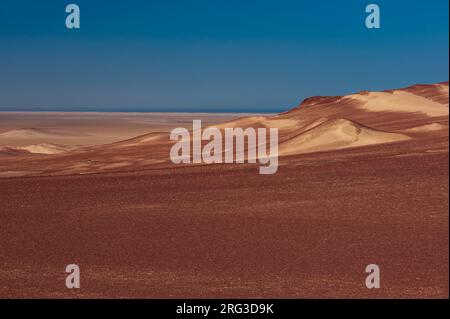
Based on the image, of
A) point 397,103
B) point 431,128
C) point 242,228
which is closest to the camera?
point 242,228

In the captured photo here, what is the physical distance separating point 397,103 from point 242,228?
17.3m

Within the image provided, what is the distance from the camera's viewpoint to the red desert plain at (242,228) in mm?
6430

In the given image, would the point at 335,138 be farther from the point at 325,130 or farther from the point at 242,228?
the point at 242,228

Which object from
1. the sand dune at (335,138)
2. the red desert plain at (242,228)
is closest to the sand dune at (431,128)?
the sand dune at (335,138)

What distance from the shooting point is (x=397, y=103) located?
79.2 feet

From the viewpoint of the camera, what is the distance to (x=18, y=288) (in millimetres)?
6707

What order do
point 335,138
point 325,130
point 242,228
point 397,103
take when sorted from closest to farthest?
point 242,228 → point 335,138 → point 325,130 → point 397,103

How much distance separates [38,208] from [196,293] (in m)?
4.58

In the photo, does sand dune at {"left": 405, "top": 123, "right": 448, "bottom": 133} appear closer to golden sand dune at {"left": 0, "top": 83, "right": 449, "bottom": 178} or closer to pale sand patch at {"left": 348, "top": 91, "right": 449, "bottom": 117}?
golden sand dune at {"left": 0, "top": 83, "right": 449, "bottom": 178}

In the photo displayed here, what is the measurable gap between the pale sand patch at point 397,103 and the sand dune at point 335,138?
5537mm

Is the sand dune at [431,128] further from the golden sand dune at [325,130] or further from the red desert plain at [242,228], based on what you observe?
the red desert plain at [242,228]

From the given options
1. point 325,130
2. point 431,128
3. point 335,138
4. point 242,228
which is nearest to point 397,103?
point 325,130

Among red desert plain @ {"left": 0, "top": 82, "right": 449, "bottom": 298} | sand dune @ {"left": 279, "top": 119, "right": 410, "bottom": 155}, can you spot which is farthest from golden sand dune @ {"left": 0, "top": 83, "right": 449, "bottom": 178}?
red desert plain @ {"left": 0, "top": 82, "right": 449, "bottom": 298}

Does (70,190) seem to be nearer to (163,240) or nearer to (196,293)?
(163,240)
